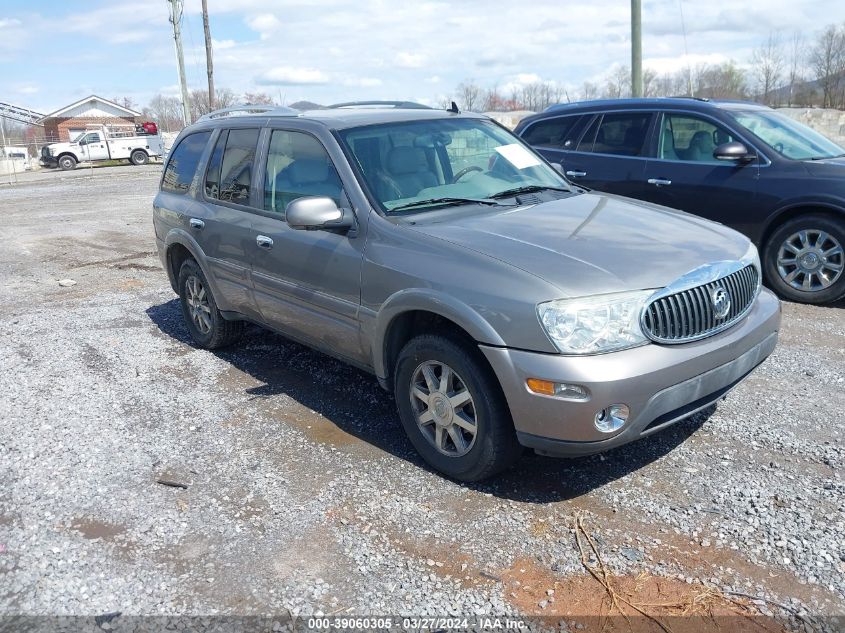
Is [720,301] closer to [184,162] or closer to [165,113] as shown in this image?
[184,162]

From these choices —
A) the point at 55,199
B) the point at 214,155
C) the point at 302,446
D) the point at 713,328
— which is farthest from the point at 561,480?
the point at 55,199

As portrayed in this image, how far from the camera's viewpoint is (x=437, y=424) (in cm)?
373

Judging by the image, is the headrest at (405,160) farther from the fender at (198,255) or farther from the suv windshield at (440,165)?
the fender at (198,255)

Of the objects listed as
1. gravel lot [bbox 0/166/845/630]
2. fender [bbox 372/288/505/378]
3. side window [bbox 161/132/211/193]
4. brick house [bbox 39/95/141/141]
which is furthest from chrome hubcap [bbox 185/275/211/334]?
brick house [bbox 39/95/141/141]

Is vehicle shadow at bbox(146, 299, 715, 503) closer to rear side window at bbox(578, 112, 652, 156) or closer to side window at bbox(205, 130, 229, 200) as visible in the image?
side window at bbox(205, 130, 229, 200)

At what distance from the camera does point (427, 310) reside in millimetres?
3570

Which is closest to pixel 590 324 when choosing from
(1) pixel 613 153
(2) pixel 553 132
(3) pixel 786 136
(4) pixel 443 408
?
(4) pixel 443 408

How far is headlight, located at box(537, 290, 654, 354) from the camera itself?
3129 millimetres

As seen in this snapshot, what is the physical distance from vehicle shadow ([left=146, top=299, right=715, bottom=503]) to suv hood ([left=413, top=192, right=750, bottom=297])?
1.08 m

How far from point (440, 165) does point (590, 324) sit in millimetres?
1728

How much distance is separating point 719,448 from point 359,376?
248cm

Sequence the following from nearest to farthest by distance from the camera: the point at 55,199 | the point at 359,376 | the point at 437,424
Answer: the point at 437,424, the point at 359,376, the point at 55,199

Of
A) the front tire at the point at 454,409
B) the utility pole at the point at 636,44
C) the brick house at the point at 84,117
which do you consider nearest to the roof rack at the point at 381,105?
the front tire at the point at 454,409

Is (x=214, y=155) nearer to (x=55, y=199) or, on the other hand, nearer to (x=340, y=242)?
(x=340, y=242)
